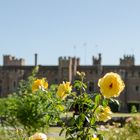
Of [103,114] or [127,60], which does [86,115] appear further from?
[127,60]

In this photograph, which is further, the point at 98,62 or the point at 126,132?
the point at 98,62

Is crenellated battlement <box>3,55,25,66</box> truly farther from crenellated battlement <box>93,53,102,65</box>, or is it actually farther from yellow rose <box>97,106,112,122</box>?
yellow rose <box>97,106,112,122</box>

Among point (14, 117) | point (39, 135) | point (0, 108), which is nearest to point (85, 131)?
point (39, 135)

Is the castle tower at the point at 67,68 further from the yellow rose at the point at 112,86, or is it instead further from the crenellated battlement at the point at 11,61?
the yellow rose at the point at 112,86

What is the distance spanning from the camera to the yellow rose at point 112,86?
298cm

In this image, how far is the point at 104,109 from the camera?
3277 millimetres

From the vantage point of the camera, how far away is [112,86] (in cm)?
299

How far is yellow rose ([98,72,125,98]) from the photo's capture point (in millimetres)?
2980

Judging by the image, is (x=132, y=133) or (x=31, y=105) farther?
(x=31, y=105)

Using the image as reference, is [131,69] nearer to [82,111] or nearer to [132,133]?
[132,133]

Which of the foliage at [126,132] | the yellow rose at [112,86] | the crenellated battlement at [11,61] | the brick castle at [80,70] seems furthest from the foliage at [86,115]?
the crenellated battlement at [11,61]

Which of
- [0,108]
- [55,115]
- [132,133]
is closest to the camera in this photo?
[55,115]

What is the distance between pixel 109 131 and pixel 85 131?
20.1ft

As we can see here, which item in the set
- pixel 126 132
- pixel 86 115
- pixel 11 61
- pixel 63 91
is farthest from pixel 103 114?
pixel 11 61
